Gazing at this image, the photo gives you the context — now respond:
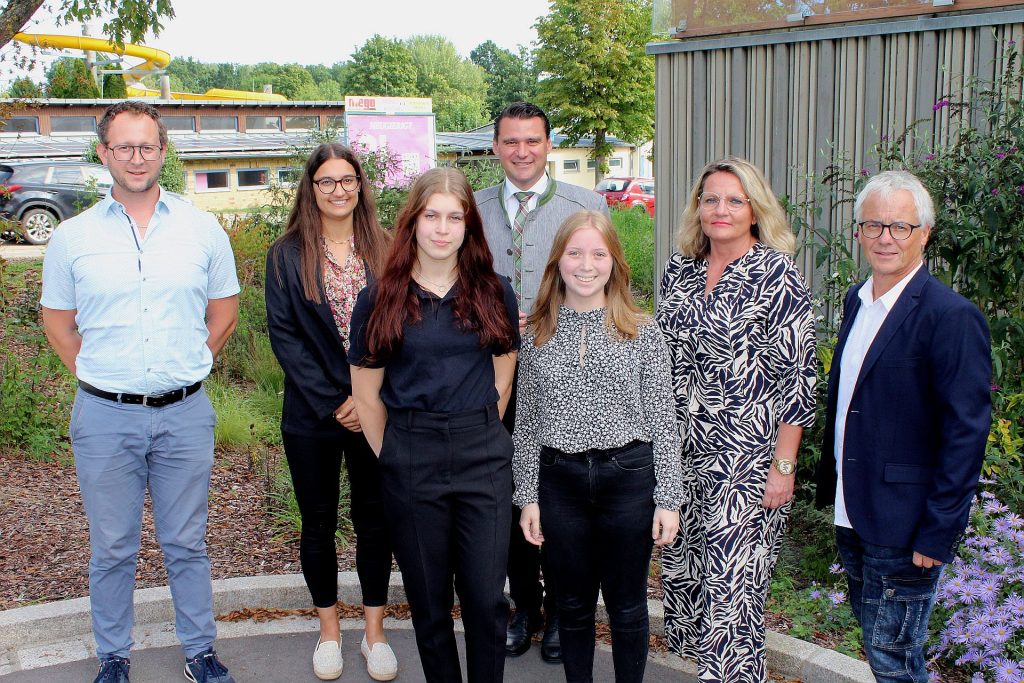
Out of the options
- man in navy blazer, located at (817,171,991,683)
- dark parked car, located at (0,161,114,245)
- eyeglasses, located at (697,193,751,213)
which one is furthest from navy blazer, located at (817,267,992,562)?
dark parked car, located at (0,161,114,245)

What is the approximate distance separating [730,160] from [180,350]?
2256mm

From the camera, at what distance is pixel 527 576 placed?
412cm

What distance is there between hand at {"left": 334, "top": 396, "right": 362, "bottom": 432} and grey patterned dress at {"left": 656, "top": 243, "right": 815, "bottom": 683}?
4.21ft

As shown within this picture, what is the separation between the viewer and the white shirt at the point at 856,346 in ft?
9.62

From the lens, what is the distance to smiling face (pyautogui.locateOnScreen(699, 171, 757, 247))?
336 centimetres

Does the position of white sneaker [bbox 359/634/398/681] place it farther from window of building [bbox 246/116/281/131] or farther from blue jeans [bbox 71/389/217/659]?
window of building [bbox 246/116/281/131]

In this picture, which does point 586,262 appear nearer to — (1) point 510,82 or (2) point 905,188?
(2) point 905,188

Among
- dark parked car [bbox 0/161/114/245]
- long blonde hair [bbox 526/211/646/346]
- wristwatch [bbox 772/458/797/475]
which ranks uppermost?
dark parked car [bbox 0/161/114/245]

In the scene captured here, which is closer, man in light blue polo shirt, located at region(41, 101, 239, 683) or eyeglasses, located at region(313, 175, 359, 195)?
man in light blue polo shirt, located at region(41, 101, 239, 683)

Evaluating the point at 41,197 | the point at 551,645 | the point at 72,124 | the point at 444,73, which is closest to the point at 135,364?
the point at 551,645

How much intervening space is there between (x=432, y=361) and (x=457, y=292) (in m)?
0.26

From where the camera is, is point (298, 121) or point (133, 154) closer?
point (133, 154)

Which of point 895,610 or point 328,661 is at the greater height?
point 895,610

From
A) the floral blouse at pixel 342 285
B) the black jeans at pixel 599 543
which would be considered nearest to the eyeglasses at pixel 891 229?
the black jeans at pixel 599 543
